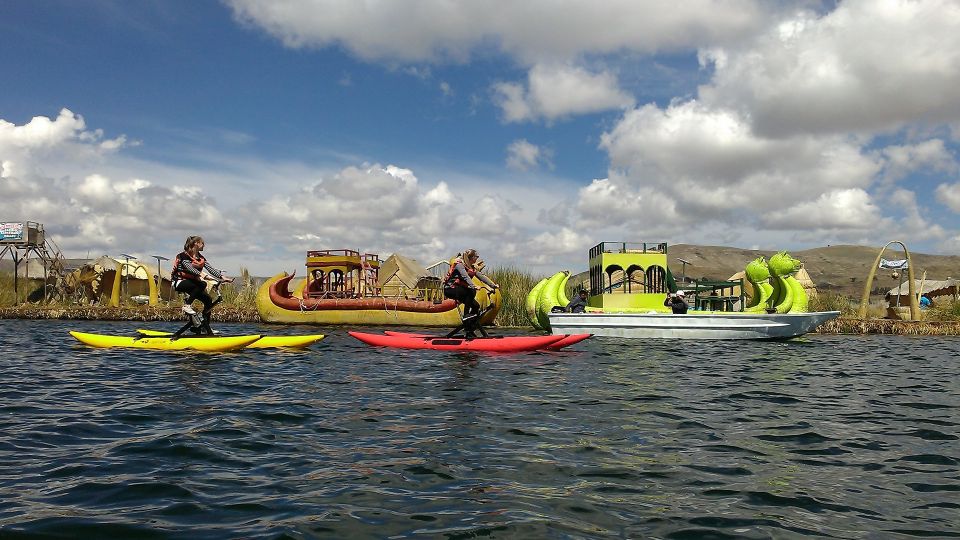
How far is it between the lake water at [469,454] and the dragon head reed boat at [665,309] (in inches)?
361

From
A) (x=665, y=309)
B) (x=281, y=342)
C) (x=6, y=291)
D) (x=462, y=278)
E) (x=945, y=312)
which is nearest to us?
(x=462, y=278)

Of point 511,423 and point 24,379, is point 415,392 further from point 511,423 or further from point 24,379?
point 24,379

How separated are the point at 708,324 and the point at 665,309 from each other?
3.33 metres

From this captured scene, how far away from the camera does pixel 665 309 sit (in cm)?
2436

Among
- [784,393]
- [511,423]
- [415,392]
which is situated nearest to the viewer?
[511,423]

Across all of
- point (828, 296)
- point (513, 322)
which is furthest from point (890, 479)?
point (828, 296)

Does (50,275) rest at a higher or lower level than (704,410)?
higher

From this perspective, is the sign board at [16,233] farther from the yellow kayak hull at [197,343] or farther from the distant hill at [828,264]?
the distant hill at [828,264]

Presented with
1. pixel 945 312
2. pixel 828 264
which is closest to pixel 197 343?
pixel 945 312

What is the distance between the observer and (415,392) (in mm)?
9297

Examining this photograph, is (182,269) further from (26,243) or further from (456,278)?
(26,243)

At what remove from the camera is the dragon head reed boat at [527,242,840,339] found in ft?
68.8

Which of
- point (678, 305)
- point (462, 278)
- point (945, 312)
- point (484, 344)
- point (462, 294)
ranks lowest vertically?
point (484, 344)

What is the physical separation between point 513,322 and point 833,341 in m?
13.7
